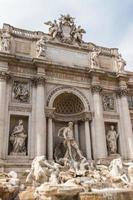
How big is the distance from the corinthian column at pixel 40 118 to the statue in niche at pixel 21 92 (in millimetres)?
886

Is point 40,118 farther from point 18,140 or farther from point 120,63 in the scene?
point 120,63

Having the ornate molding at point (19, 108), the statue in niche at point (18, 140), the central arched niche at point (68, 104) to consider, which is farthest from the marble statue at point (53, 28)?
the statue in niche at point (18, 140)

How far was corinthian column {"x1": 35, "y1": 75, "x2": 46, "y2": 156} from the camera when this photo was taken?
16297 millimetres

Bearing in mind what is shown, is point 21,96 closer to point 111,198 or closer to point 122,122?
point 122,122

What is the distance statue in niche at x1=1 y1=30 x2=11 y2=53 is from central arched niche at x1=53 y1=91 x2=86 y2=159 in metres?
5.38

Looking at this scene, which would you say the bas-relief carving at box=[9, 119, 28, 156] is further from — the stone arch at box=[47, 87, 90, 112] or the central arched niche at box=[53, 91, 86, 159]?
the central arched niche at box=[53, 91, 86, 159]

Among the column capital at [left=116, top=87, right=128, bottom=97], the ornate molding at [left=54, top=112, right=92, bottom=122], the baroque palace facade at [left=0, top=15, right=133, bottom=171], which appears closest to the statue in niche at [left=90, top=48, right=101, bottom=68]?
the baroque palace facade at [left=0, top=15, right=133, bottom=171]

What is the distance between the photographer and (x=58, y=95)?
19125 millimetres

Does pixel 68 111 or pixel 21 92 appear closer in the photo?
pixel 21 92

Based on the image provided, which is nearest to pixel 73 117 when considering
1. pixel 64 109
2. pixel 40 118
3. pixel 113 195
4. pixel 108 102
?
pixel 64 109

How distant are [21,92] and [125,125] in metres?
8.80

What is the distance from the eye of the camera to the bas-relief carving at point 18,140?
53.5 ft

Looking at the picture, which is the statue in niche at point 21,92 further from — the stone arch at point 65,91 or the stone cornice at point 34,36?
the stone cornice at point 34,36

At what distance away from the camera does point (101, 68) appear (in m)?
21.6
